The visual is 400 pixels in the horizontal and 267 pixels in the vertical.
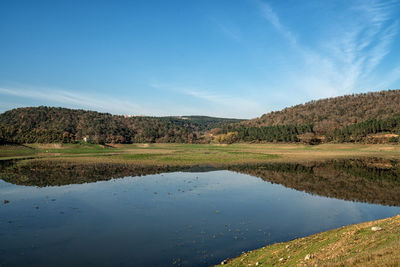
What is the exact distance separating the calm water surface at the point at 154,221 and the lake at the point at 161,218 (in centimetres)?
6

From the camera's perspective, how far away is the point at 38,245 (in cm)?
1559

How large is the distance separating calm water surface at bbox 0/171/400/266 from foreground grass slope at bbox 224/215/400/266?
7.34 ft

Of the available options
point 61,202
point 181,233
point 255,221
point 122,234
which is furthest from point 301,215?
point 61,202

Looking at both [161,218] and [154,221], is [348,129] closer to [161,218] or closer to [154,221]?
[161,218]

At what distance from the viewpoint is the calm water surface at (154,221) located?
47.5ft

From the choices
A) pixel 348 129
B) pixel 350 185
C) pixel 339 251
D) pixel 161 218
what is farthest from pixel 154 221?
pixel 348 129

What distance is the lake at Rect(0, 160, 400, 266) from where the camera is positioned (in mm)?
14586

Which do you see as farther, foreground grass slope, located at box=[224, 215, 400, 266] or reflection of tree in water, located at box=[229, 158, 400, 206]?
reflection of tree in water, located at box=[229, 158, 400, 206]

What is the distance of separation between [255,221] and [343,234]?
7.10 meters

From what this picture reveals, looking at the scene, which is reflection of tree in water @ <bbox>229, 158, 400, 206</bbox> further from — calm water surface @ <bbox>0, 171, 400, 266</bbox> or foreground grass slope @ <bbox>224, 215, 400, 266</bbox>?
foreground grass slope @ <bbox>224, 215, 400, 266</bbox>

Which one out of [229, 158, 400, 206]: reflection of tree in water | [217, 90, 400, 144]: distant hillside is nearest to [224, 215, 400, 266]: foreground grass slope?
[229, 158, 400, 206]: reflection of tree in water

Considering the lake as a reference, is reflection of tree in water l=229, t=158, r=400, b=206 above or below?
above

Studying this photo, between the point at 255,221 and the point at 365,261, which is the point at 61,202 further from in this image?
the point at 365,261

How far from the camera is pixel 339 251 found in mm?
10914
